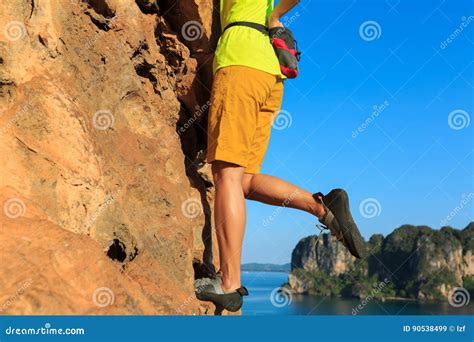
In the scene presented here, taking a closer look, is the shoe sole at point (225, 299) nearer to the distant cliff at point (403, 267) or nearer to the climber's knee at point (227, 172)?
the climber's knee at point (227, 172)

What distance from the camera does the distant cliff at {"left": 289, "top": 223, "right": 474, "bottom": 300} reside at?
111 m

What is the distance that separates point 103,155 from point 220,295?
57.8 inches

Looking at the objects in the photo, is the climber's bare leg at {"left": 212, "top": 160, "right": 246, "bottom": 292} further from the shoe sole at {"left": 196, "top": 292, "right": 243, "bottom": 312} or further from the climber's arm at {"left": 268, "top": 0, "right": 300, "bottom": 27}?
the climber's arm at {"left": 268, "top": 0, "right": 300, "bottom": 27}

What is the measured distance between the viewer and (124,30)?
192 inches

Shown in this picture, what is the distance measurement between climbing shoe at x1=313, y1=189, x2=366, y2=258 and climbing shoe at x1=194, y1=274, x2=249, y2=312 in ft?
3.76

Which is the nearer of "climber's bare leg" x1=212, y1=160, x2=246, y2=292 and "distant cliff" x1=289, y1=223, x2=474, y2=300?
"climber's bare leg" x1=212, y1=160, x2=246, y2=292

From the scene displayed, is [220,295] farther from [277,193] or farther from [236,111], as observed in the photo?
[236,111]

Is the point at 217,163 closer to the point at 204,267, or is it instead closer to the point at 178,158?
the point at 178,158

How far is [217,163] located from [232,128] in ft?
1.05

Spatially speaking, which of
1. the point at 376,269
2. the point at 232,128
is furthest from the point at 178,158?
the point at 376,269

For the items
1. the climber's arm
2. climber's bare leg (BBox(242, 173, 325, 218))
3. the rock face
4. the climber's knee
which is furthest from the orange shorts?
the rock face

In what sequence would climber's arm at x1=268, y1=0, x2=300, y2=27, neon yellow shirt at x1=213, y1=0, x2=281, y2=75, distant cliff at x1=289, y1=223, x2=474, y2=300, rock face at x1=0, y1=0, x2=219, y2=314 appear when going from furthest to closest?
1. distant cliff at x1=289, y1=223, x2=474, y2=300
2. climber's arm at x1=268, y1=0, x2=300, y2=27
3. neon yellow shirt at x1=213, y1=0, x2=281, y2=75
4. rock face at x1=0, y1=0, x2=219, y2=314

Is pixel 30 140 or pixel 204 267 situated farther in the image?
pixel 204 267

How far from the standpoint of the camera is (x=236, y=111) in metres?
4.31
